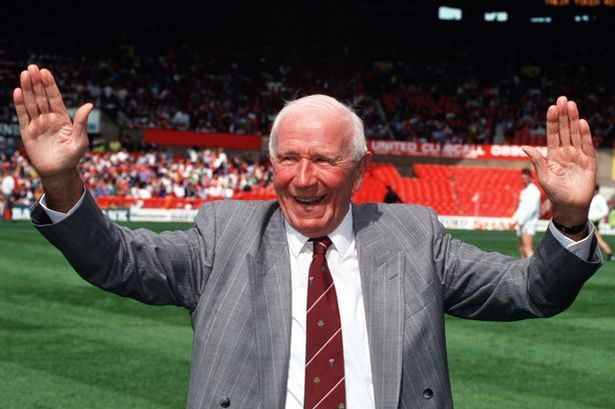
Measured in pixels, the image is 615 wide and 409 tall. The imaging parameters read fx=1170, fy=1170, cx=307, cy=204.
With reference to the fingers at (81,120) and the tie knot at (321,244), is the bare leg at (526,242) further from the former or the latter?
the fingers at (81,120)

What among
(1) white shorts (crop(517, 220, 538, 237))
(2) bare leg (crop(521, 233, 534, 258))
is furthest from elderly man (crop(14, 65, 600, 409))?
(2) bare leg (crop(521, 233, 534, 258))

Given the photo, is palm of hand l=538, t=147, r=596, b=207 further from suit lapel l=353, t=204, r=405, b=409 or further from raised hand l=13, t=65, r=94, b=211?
raised hand l=13, t=65, r=94, b=211

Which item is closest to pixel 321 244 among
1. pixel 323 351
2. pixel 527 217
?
pixel 323 351

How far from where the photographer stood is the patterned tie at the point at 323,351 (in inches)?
134

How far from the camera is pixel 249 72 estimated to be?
5175 cm

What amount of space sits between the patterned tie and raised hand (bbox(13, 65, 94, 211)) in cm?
77

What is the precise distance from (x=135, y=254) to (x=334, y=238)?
616mm

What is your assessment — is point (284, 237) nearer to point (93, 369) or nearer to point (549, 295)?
point (549, 295)

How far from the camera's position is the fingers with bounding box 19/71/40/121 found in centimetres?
332

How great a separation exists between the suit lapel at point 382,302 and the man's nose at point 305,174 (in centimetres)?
26

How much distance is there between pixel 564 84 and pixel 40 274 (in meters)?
39.4

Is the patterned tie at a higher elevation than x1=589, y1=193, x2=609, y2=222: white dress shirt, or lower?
higher

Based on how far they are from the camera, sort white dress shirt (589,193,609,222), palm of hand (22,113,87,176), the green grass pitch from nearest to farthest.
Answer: palm of hand (22,113,87,176) → the green grass pitch → white dress shirt (589,193,609,222)

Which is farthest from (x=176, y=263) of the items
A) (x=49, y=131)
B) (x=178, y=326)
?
(x=178, y=326)
